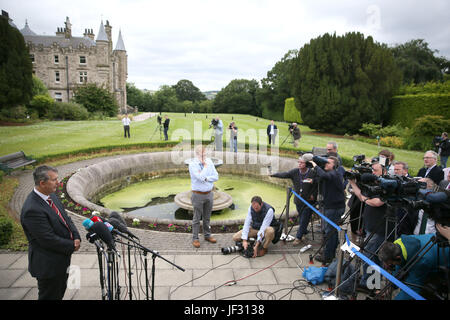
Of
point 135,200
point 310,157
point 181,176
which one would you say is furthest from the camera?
point 181,176

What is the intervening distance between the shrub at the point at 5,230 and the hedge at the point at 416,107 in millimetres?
23626

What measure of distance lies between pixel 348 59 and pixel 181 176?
1811 centimetres

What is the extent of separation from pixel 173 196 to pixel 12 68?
21.3 metres

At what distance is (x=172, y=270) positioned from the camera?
4.82 metres

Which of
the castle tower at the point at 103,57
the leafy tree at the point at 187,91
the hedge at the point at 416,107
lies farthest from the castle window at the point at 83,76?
the leafy tree at the point at 187,91

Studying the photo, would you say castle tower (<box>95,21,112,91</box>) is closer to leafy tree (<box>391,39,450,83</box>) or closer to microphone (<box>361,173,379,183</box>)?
leafy tree (<box>391,39,450,83</box>)

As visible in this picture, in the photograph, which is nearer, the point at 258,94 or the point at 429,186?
the point at 429,186

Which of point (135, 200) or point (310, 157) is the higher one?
point (310, 157)

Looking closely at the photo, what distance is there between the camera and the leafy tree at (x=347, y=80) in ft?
75.0

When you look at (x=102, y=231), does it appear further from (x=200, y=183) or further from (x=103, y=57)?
(x=103, y=57)

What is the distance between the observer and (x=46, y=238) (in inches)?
123

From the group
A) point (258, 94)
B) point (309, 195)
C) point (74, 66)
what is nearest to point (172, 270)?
point (309, 195)
